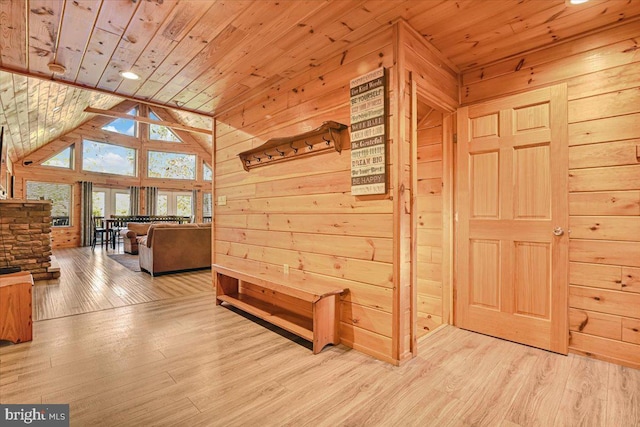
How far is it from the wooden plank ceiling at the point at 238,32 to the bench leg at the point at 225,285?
6.79 ft

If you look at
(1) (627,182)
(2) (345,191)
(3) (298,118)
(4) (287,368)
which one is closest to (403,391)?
(4) (287,368)

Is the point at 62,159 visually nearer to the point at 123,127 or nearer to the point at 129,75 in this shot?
the point at 123,127

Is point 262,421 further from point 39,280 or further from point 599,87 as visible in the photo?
point 39,280

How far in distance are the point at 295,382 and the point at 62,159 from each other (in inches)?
419

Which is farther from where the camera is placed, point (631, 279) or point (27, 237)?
point (27, 237)

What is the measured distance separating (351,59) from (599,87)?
1756 millimetres

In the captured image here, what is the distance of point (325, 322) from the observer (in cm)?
230

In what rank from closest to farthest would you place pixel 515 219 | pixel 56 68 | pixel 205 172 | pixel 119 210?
pixel 515 219
pixel 56 68
pixel 119 210
pixel 205 172

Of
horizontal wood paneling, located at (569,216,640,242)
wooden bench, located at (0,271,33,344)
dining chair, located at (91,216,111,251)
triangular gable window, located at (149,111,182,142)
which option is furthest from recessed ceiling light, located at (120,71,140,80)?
triangular gable window, located at (149,111,182,142)

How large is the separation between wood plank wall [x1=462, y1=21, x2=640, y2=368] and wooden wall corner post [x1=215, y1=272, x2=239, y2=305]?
309cm

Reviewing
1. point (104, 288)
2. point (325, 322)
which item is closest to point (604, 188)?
point (325, 322)

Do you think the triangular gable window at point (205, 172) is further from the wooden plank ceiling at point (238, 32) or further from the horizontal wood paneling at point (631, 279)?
the horizontal wood paneling at point (631, 279)

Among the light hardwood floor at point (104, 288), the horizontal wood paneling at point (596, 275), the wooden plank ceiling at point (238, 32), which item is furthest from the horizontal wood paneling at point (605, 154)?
the light hardwood floor at point (104, 288)

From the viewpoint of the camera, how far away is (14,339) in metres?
2.35
